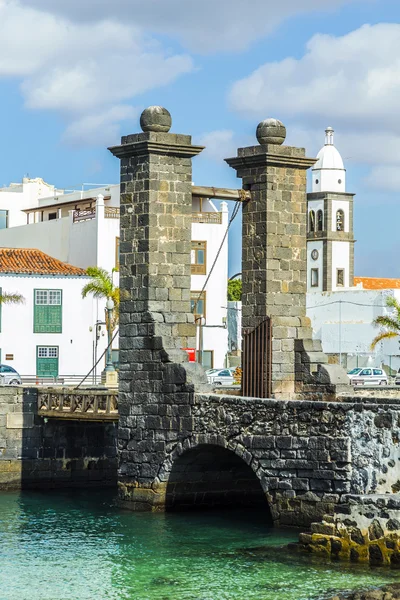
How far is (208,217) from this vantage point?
164 feet

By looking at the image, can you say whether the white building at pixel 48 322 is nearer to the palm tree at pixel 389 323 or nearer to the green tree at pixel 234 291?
the palm tree at pixel 389 323

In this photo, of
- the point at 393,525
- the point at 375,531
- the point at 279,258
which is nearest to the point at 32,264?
the point at 279,258

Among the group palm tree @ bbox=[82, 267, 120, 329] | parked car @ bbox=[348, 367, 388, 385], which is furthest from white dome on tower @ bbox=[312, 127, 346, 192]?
palm tree @ bbox=[82, 267, 120, 329]

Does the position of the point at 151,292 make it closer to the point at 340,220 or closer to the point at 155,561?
the point at 155,561

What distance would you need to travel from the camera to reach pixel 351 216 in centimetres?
9494

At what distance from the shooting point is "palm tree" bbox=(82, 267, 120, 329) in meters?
43.8

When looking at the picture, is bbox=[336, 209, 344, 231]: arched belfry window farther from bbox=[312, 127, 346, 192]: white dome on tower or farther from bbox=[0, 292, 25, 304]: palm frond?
bbox=[0, 292, 25, 304]: palm frond

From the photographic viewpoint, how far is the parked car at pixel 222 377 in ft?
140

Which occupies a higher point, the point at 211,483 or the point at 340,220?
the point at 340,220

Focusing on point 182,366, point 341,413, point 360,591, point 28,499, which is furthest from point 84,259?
point 360,591

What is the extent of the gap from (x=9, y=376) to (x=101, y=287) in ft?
16.1

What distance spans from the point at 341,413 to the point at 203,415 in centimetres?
330

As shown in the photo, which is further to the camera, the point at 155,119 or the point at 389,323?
the point at 389,323

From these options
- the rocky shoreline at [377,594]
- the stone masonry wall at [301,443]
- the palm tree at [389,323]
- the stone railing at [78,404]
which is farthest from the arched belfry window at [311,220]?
the rocky shoreline at [377,594]
